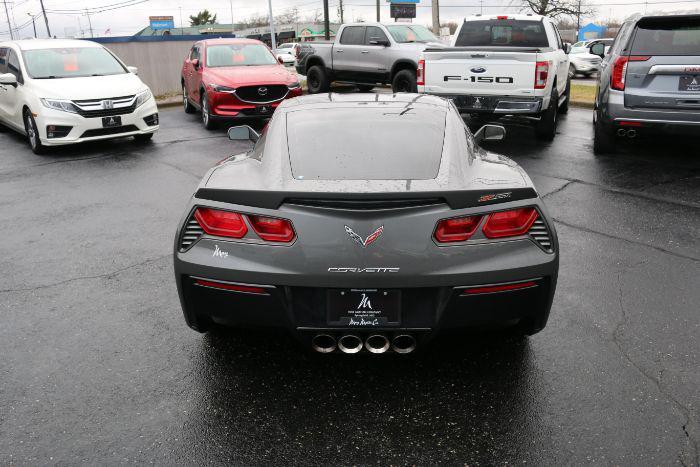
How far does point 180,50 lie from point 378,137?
19.2 m

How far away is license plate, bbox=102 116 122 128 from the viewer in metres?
10.1

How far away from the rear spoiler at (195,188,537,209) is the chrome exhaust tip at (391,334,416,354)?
2.22 ft

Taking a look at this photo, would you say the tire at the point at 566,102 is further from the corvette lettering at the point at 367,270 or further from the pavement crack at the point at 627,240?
the corvette lettering at the point at 367,270

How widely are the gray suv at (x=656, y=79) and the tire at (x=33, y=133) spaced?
8.55 meters

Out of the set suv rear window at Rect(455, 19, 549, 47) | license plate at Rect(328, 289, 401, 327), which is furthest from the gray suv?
license plate at Rect(328, 289, 401, 327)

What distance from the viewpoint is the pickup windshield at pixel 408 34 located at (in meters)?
16.2

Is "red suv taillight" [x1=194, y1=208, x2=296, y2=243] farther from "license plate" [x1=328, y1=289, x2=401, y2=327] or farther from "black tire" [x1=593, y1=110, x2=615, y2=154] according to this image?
"black tire" [x1=593, y1=110, x2=615, y2=154]

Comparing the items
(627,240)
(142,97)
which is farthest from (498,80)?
(142,97)

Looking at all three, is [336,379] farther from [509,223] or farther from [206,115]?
[206,115]

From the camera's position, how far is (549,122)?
34.1 ft

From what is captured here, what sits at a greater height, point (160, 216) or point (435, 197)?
point (435, 197)

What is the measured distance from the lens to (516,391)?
329 cm

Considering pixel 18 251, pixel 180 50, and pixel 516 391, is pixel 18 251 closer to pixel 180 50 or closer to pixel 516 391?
pixel 516 391

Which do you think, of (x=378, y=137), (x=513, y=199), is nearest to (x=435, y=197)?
(x=513, y=199)
